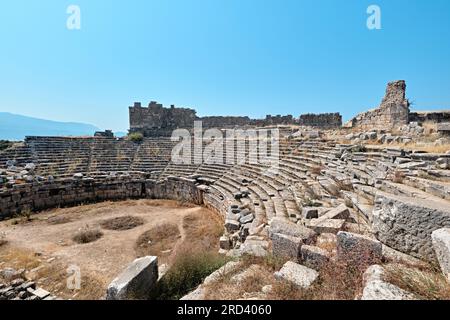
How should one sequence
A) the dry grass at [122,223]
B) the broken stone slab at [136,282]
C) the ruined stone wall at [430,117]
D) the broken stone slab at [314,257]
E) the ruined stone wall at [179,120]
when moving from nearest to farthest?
the broken stone slab at [314,257] < the broken stone slab at [136,282] < the dry grass at [122,223] < the ruined stone wall at [430,117] < the ruined stone wall at [179,120]

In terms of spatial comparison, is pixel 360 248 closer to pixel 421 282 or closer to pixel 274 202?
pixel 421 282

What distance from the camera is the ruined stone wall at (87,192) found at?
11.5m

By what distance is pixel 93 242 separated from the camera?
815 centimetres

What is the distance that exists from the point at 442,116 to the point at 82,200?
66.0ft

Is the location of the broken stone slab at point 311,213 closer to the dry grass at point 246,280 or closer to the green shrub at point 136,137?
the dry grass at point 246,280

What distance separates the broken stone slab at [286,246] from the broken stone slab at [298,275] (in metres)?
0.29

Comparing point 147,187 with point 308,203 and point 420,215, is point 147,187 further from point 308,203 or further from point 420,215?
point 420,215

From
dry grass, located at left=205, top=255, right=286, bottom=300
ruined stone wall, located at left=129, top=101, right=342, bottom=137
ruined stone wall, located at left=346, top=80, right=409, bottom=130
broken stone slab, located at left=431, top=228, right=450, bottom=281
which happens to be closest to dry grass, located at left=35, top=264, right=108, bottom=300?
dry grass, located at left=205, top=255, right=286, bottom=300

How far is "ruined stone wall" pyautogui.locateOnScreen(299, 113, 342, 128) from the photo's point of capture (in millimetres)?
18078

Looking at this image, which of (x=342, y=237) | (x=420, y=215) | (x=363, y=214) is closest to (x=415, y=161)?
(x=363, y=214)

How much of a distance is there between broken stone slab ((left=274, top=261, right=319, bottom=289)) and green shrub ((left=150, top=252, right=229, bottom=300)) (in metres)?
1.40

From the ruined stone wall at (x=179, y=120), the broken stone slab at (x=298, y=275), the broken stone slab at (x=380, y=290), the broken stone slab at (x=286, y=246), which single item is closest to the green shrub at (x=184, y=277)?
the broken stone slab at (x=286, y=246)
